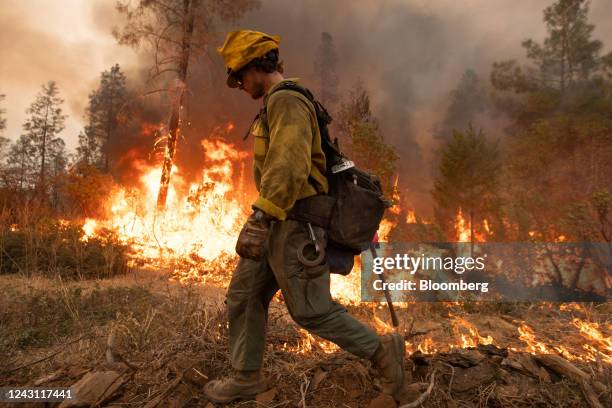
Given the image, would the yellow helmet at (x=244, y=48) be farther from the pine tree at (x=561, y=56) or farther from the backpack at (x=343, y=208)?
the pine tree at (x=561, y=56)

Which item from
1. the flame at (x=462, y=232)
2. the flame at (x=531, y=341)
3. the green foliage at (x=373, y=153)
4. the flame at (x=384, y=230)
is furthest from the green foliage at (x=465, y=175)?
the flame at (x=531, y=341)

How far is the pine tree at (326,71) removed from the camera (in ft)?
97.2

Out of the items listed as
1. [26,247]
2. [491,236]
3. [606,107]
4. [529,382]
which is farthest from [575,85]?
[26,247]

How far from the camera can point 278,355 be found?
321 centimetres

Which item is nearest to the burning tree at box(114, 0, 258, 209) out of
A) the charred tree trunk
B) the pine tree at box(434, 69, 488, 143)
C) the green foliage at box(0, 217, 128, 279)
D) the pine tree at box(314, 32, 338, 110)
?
the charred tree trunk

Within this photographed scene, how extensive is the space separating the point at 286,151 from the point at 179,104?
41.3 ft

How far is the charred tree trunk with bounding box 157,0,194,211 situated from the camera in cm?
1331

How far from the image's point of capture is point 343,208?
7.69 ft

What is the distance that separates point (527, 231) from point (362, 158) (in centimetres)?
483

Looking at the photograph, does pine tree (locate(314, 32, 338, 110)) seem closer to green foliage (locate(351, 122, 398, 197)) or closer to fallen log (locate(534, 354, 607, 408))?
green foliage (locate(351, 122, 398, 197))

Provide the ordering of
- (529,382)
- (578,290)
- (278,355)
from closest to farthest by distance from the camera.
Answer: (529,382)
(278,355)
(578,290)

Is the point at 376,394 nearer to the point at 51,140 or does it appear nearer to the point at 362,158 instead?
the point at 362,158

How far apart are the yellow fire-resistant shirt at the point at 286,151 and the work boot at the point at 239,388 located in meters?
1.12

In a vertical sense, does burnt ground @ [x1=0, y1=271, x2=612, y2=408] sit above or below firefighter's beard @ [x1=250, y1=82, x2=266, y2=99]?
below
